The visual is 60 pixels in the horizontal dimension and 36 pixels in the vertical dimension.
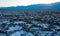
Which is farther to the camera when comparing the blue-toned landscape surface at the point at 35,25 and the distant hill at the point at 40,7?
the distant hill at the point at 40,7

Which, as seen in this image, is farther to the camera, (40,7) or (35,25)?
(40,7)

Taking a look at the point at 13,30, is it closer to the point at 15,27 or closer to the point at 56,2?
the point at 15,27

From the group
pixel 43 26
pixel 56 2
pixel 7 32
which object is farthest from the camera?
pixel 56 2

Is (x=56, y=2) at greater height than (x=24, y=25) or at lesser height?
greater

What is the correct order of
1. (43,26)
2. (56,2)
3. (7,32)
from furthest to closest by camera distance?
(56,2)
(43,26)
(7,32)

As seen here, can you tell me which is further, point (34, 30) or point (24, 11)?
point (24, 11)

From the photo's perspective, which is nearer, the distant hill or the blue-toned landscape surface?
the blue-toned landscape surface

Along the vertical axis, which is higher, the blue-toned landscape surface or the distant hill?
the distant hill

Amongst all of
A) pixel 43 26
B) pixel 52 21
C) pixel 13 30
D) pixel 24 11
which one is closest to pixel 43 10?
pixel 24 11

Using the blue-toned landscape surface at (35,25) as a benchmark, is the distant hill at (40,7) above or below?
above
